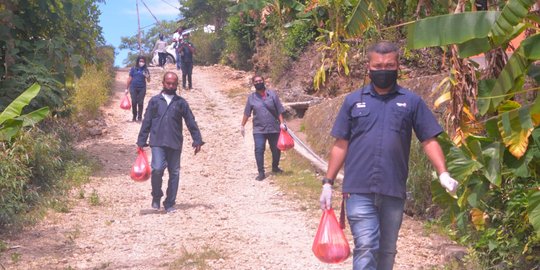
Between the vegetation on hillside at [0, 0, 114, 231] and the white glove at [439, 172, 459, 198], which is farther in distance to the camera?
the vegetation on hillside at [0, 0, 114, 231]

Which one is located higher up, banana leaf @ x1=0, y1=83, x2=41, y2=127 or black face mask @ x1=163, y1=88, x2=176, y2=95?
banana leaf @ x1=0, y1=83, x2=41, y2=127

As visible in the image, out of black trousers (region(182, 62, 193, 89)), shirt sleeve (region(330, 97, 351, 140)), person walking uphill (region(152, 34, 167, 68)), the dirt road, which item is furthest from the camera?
person walking uphill (region(152, 34, 167, 68))

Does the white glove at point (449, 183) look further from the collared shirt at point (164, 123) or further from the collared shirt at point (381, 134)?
the collared shirt at point (164, 123)

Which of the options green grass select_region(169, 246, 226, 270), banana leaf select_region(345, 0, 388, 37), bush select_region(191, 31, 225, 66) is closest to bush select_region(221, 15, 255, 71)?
bush select_region(191, 31, 225, 66)

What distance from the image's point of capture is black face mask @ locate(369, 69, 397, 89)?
18.0 feet

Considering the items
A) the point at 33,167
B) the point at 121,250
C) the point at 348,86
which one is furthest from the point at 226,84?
the point at 121,250

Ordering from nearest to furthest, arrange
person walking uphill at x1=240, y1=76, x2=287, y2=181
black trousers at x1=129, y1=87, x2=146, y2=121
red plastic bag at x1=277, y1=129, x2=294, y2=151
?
red plastic bag at x1=277, y1=129, x2=294, y2=151 → person walking uphill at x1=240, y1=76, x2=287, y2=181 → black trousers at x1=129, y1=87, x2=146, y2=121

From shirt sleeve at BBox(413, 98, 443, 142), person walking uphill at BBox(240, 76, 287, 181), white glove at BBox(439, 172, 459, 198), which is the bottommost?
person walking uphill at BBox(240, 76, 287, 181)

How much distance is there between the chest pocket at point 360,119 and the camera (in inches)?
217

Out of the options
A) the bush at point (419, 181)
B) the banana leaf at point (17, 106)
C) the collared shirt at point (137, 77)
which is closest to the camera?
the banana leaf at point (17, 106)

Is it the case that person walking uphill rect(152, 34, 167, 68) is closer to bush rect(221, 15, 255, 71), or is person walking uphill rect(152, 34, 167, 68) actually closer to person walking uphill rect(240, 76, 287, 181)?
bush rect(221, 15, 255, 71)

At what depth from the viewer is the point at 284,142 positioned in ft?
41.3

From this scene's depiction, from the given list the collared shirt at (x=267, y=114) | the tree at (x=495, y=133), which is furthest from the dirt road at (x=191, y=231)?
the tree at (x=495, y=133)

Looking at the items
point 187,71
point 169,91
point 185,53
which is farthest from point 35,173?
point 187,71
